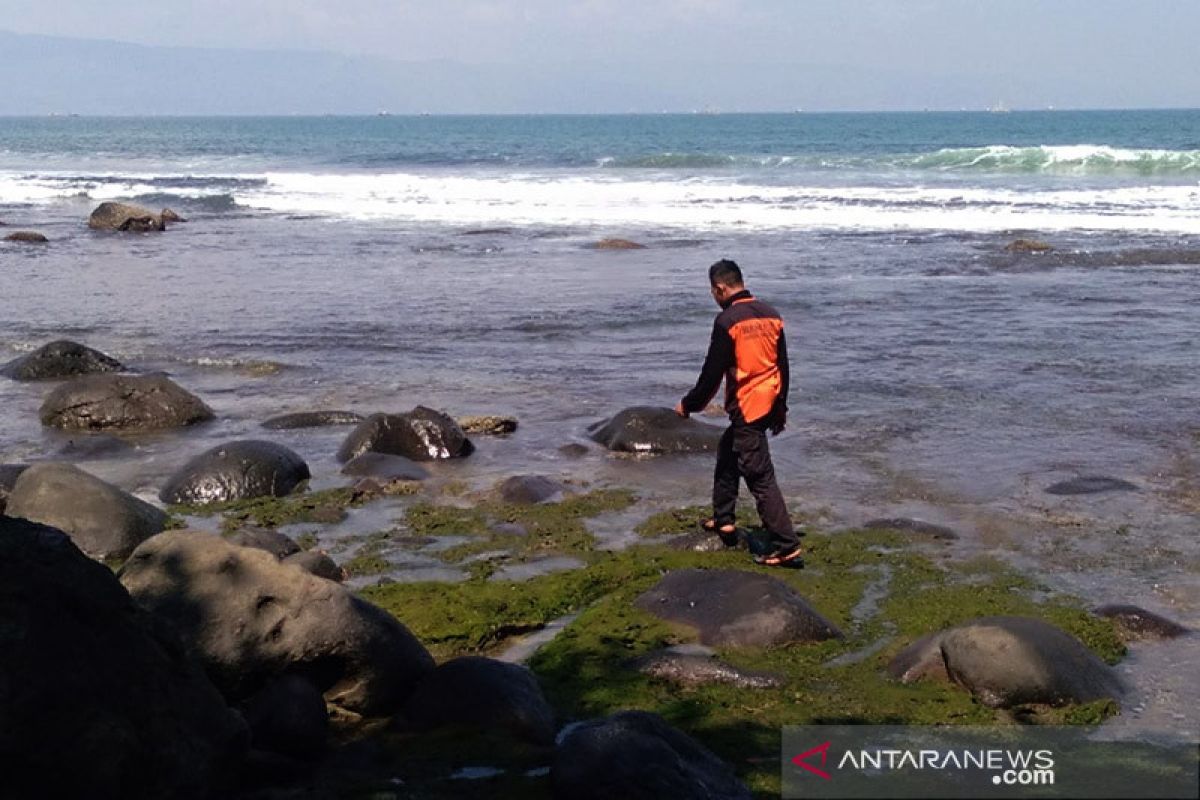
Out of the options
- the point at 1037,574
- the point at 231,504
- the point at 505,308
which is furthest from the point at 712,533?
the point at 505,308

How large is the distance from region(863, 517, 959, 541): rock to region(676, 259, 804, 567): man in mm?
790

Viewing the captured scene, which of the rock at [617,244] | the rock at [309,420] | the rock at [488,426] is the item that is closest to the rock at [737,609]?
the rock at [488,426]

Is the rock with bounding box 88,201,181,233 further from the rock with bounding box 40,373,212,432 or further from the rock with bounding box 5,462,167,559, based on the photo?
the rock with bounding box 5,462,167,559

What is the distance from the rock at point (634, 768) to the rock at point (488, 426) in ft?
21.6

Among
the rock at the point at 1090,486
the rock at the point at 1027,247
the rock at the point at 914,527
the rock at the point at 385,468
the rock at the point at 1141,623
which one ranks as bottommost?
the rock at the point at 385,468

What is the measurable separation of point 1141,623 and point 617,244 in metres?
20.1

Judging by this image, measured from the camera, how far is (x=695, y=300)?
754 inches

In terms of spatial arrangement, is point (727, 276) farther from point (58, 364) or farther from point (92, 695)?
point (58, 364)

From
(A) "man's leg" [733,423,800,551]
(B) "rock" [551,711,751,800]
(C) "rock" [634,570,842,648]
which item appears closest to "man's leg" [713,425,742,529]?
(A) "man's leg" [733,423,800,551]

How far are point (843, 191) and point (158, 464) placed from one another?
33706 millimetres

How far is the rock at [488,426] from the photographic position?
11.4 m

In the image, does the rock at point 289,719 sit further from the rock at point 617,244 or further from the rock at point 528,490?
the rock at point 617,244

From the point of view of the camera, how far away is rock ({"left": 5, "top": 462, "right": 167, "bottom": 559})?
8039 mm

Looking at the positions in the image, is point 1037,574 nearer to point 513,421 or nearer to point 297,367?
point 513,421
